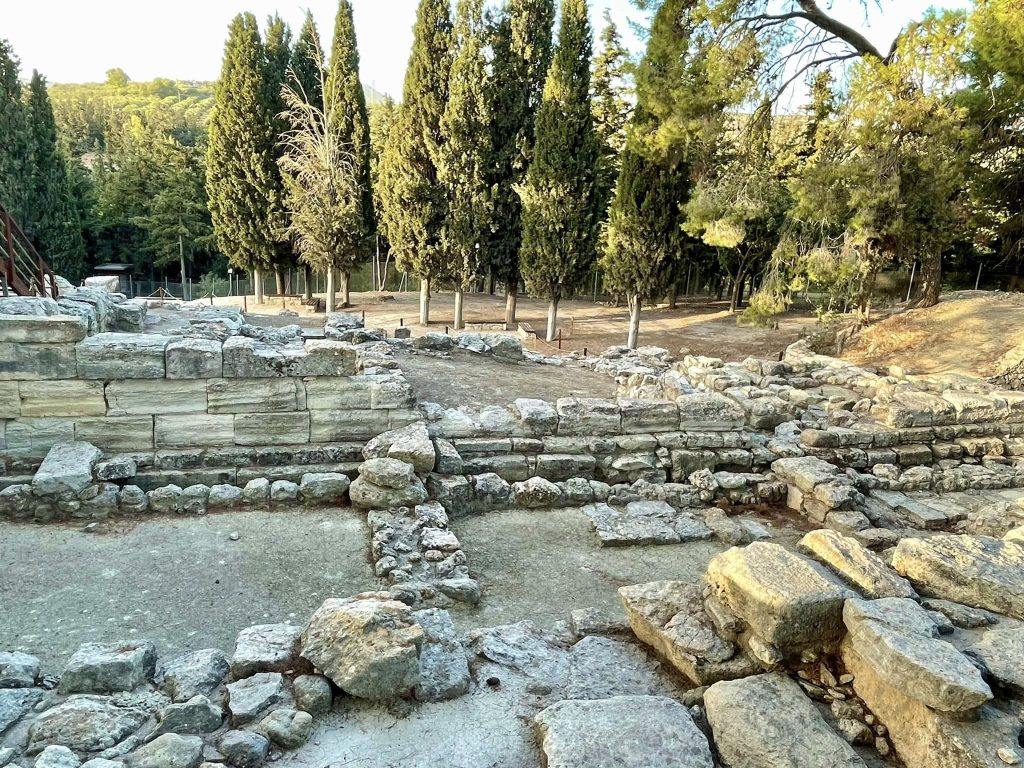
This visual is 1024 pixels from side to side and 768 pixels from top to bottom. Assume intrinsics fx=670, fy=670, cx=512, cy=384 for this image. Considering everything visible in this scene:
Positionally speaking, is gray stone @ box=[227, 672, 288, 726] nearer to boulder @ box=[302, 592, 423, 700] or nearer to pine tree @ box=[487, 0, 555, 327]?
boulder @ box=[302, 592, 423, 700]

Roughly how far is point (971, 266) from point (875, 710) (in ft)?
75.9

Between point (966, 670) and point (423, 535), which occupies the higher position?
point (966, 670)

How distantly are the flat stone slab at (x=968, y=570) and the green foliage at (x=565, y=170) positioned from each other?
52.5 feet

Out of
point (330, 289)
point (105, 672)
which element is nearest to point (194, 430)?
point (105, 672)

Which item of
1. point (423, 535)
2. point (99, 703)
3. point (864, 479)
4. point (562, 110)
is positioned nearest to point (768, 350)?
point (562, 110)

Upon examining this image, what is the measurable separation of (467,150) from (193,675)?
18904 mm

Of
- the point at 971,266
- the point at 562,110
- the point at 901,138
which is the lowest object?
the point at 971,266

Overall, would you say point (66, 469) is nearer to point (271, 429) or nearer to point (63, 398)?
point (63, 398)

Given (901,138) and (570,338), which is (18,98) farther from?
(901,138)

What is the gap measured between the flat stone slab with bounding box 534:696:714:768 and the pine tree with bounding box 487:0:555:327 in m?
18.5

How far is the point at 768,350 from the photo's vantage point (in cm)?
1909

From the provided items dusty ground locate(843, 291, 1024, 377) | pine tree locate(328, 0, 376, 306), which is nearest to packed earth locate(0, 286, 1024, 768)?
dusty ground locate(843, 291, 1024, 377)

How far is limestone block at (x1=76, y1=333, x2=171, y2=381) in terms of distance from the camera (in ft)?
18.9

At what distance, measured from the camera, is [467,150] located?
20.1m
